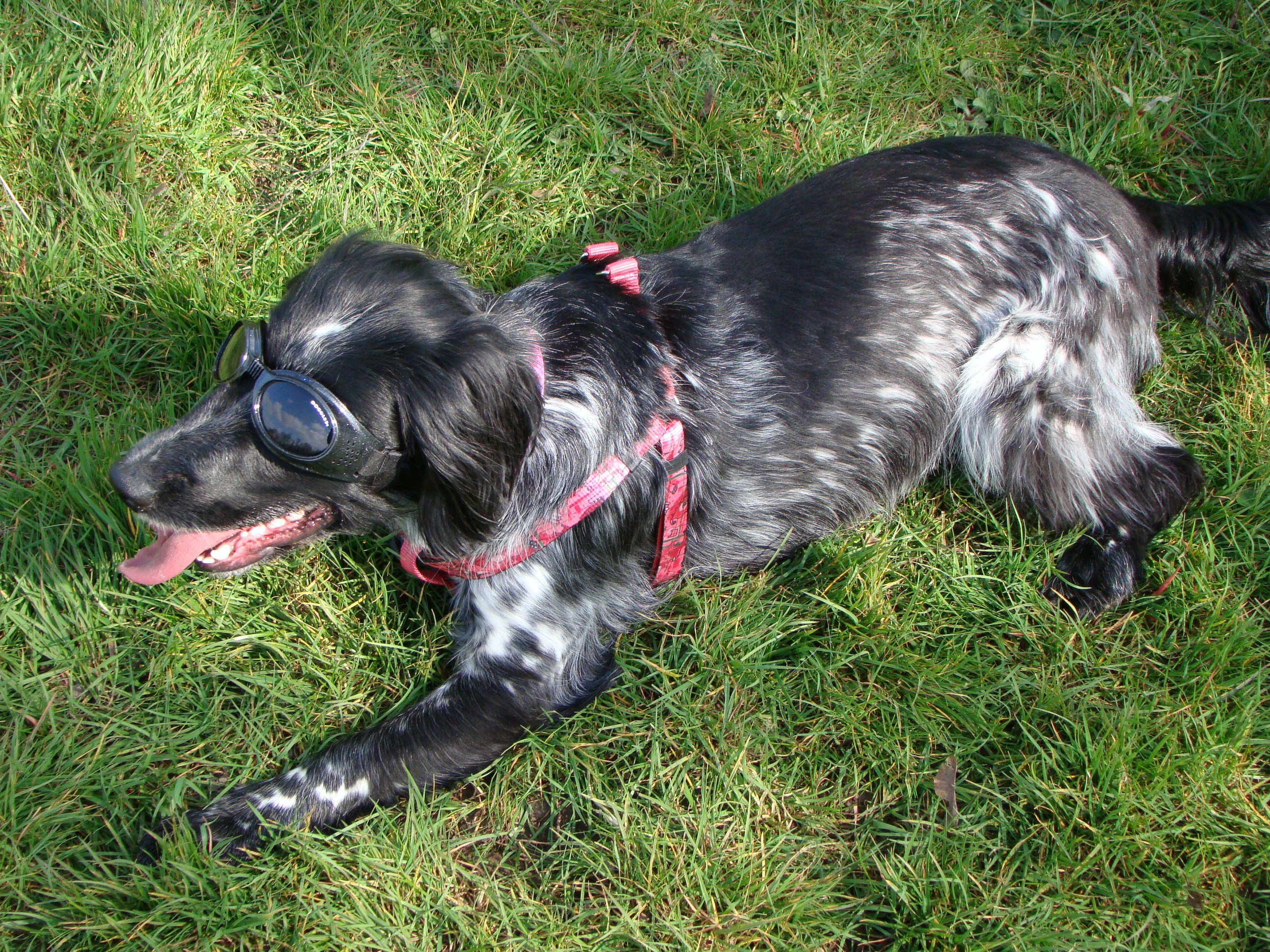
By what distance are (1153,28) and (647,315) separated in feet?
9.72

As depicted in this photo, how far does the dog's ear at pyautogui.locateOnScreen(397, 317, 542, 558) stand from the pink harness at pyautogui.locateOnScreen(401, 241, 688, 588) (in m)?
0.13

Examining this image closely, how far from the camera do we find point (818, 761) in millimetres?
2637

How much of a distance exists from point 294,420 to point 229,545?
0.53 m

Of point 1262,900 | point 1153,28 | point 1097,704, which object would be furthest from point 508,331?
point 1153,28

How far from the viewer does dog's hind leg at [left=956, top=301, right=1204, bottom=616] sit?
277cm

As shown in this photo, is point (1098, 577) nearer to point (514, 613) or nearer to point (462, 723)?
point (514, 613)

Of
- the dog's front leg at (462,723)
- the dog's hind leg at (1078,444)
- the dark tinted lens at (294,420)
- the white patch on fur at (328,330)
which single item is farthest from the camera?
the dog's hind leg at (1078,444)

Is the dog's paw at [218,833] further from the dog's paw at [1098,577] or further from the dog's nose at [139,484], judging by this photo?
the dog's paw at [1098,577]

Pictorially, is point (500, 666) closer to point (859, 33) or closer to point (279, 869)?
point (279, 869)

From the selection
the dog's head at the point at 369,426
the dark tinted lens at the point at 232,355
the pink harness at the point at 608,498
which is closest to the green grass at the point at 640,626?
the pink harness at the point at 608,498

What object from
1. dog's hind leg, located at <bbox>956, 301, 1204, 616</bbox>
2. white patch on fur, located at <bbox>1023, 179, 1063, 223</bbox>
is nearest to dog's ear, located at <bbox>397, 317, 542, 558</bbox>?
dog's hind leg, located at <bbox>956, 301, 1204, 616</bbox>

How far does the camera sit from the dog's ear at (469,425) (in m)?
2.05

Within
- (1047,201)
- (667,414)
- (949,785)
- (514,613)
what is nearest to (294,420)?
(514,613)

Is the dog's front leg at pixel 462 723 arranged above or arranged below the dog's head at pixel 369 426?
below
